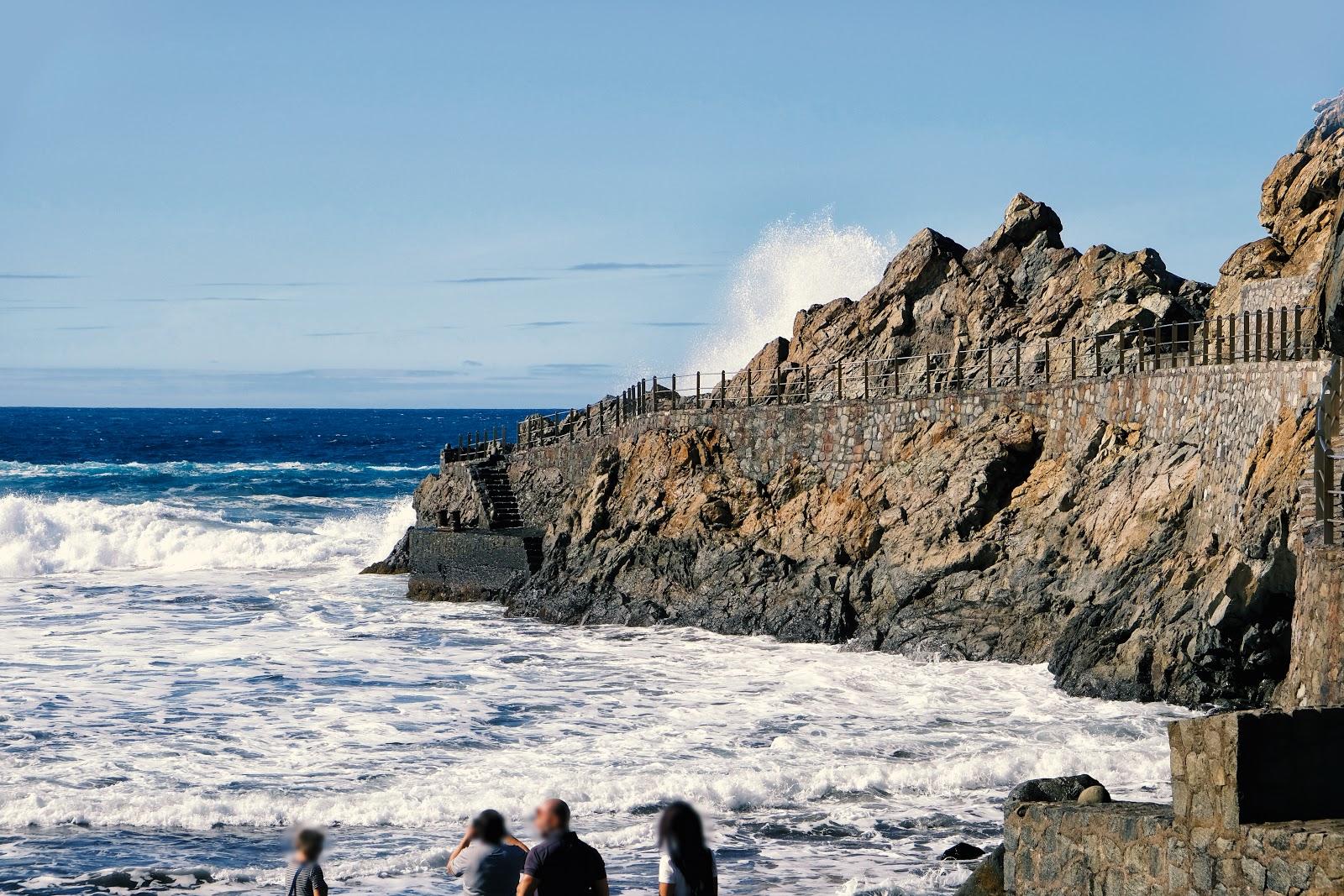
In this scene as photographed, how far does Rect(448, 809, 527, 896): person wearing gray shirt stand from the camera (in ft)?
27.8

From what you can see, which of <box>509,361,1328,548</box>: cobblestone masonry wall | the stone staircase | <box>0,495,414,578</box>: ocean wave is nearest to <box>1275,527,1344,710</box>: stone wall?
<box>509,361,1328,548</box>: cobblestone masonry wall

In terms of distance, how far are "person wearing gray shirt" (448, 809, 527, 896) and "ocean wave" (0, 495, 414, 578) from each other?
37705 millimetres

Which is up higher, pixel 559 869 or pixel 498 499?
pixel 498 499

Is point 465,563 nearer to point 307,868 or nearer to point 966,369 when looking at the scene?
point 966,369

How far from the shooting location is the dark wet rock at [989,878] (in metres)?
10.9

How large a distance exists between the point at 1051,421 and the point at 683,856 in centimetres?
2188

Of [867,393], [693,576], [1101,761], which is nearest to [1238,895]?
[1101,761]

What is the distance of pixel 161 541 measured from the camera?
160 feet

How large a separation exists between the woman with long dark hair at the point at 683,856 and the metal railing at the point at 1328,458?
1002cm

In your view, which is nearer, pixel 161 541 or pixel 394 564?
pixel 394 564

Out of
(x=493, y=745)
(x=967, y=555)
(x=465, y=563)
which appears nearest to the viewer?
(x=493, y=745)

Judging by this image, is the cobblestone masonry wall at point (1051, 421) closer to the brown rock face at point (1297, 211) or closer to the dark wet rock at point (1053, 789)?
the brown rock face at point (1297, 211)

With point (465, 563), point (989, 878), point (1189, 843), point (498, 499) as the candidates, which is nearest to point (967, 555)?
point (465, 563)

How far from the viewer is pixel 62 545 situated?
47.2m
